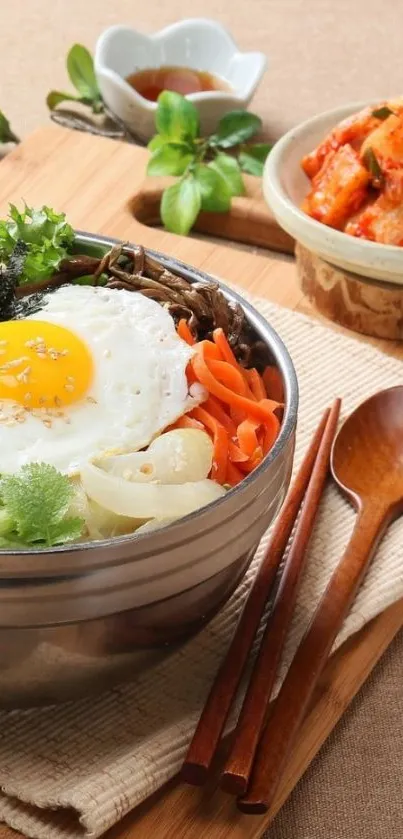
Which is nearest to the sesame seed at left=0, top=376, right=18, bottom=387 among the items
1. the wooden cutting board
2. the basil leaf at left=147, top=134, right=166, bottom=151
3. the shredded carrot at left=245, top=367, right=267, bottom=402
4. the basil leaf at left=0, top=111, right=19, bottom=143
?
the shredded carrot at left=245, top=367, right=267, bottom=402

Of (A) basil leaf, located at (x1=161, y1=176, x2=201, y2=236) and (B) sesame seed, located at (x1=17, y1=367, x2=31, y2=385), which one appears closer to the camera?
(B) sesame seed, located at (x1=17, y1=367, x2=31, y2=385)

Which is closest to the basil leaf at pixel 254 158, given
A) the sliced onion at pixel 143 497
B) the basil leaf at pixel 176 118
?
the basil leaf at pixel 176 118

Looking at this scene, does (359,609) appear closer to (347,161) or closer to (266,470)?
(266,470)

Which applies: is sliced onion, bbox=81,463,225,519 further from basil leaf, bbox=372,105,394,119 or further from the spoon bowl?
basil leaf, bbox=372,105,394,119

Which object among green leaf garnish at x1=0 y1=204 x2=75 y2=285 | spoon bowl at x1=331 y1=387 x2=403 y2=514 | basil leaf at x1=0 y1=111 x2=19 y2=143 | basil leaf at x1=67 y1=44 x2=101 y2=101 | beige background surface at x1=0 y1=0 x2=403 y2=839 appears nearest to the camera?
green leaf garnish at x1=0 y1=204 x2=75 y2=285

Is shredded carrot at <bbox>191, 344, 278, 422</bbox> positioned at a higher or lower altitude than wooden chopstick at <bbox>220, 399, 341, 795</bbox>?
higher

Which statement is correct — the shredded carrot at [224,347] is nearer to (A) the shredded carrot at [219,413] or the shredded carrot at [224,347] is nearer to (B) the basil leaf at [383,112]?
(A) the shredded carrot at [219,413]

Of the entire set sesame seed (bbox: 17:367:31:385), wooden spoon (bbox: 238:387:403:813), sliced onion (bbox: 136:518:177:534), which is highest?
sliced onion (bbox: 136:518:177:534)
